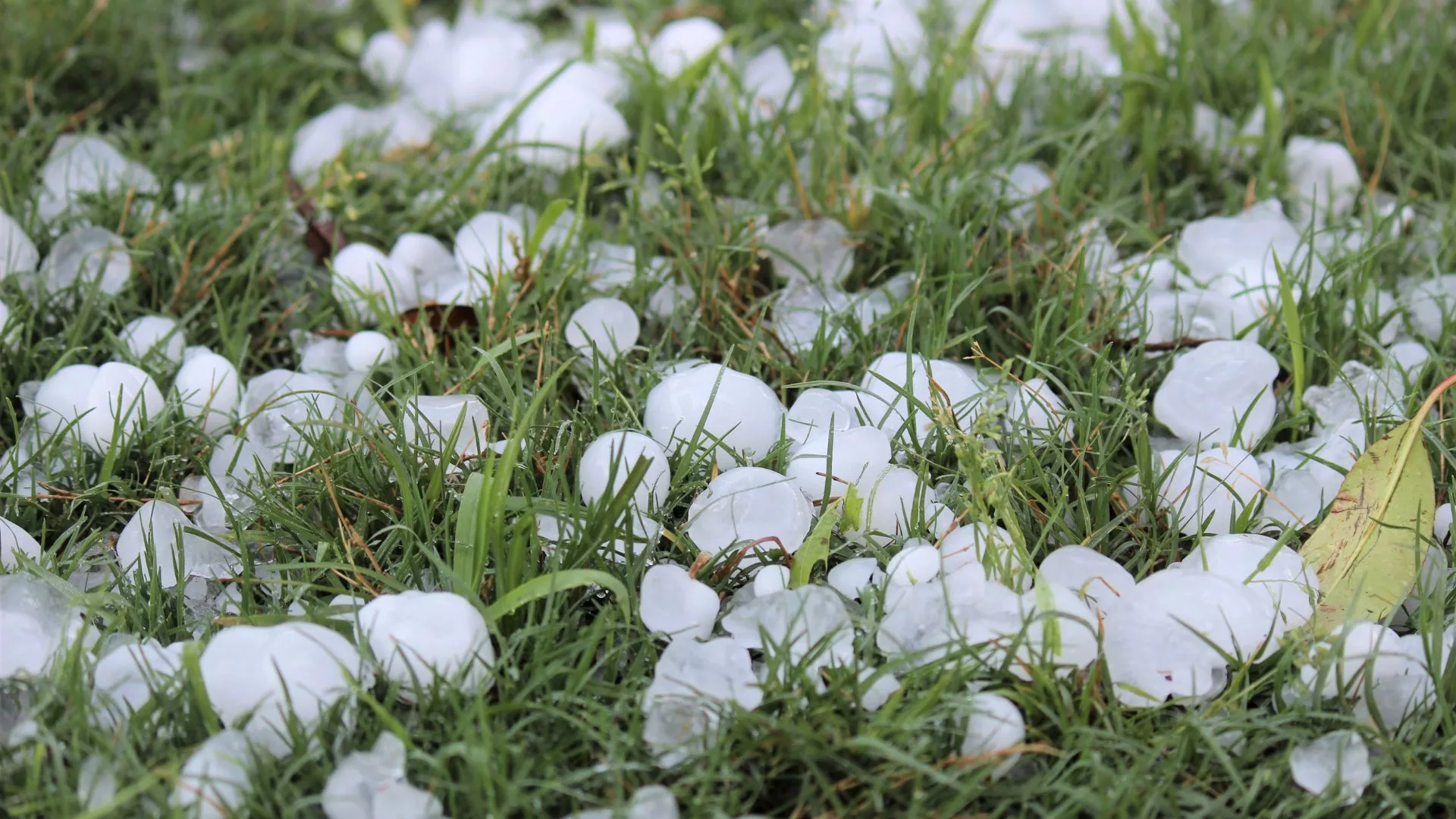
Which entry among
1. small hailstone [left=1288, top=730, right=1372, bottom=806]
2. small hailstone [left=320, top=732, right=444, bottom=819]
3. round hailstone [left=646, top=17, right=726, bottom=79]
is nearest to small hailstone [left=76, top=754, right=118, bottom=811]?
small hailstone [left=320, top=732, right=444, bottom=819]

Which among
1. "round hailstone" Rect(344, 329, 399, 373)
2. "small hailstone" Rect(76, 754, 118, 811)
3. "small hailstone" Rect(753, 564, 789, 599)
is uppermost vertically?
"round hailstone" Rect(344, 329, 399, 373)

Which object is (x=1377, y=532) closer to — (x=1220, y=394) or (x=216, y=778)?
(x=1220, y=394)

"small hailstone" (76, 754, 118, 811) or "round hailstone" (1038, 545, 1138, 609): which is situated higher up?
"round hailstone" (1038, 545, 1138, 609)

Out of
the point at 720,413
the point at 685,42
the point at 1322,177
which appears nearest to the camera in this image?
the point at 720,413

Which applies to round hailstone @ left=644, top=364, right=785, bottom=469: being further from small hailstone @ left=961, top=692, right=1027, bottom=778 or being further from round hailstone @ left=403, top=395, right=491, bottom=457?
small hailstone @ left=961, top=692, right=1027, bottom=778

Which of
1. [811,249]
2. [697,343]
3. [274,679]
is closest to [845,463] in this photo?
[697,343]

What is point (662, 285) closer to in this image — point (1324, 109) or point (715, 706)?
point (715, 706)

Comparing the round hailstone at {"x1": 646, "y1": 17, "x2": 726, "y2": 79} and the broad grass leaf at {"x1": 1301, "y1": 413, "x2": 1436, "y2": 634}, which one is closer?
the broad grass leaf at {"x1": 1301, "y1": 413, "x2": 1436, "y2": 634}
